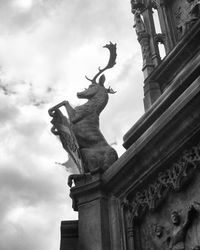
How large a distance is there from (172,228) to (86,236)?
1.28 meters

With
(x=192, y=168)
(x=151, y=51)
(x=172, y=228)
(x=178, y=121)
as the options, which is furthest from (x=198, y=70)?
(x=151, y=51)

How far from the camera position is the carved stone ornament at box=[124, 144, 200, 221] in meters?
5.56

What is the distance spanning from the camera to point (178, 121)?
5.59 m

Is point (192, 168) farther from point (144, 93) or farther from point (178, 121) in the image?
point (144, 93)

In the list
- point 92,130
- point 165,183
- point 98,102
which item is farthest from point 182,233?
point 98,102

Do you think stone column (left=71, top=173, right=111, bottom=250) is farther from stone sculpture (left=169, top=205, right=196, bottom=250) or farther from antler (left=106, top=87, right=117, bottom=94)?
antler (left=106, top=87, right=117, bottom=94)

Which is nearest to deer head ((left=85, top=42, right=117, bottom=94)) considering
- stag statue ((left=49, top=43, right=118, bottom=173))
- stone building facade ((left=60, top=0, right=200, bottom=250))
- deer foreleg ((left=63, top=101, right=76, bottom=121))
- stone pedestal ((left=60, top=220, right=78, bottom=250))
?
stag statue ((left=49, top=43, right=118, bottom=173))

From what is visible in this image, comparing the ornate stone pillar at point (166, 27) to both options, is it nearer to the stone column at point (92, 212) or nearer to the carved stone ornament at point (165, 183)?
the stone column at point (92, 212)

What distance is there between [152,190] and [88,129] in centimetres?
192

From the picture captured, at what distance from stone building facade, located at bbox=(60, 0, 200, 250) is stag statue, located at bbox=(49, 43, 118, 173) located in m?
0.35

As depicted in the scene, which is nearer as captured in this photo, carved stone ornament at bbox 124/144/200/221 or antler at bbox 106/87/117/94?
carved stone ornament at bbox 124/144/200/221

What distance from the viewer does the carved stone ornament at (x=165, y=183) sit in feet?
18.2

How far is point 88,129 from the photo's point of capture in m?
7.55

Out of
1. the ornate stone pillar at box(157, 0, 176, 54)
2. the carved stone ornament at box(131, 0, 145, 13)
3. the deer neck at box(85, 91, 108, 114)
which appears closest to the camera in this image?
the deer neck at box(85, 91, 108, 114)
